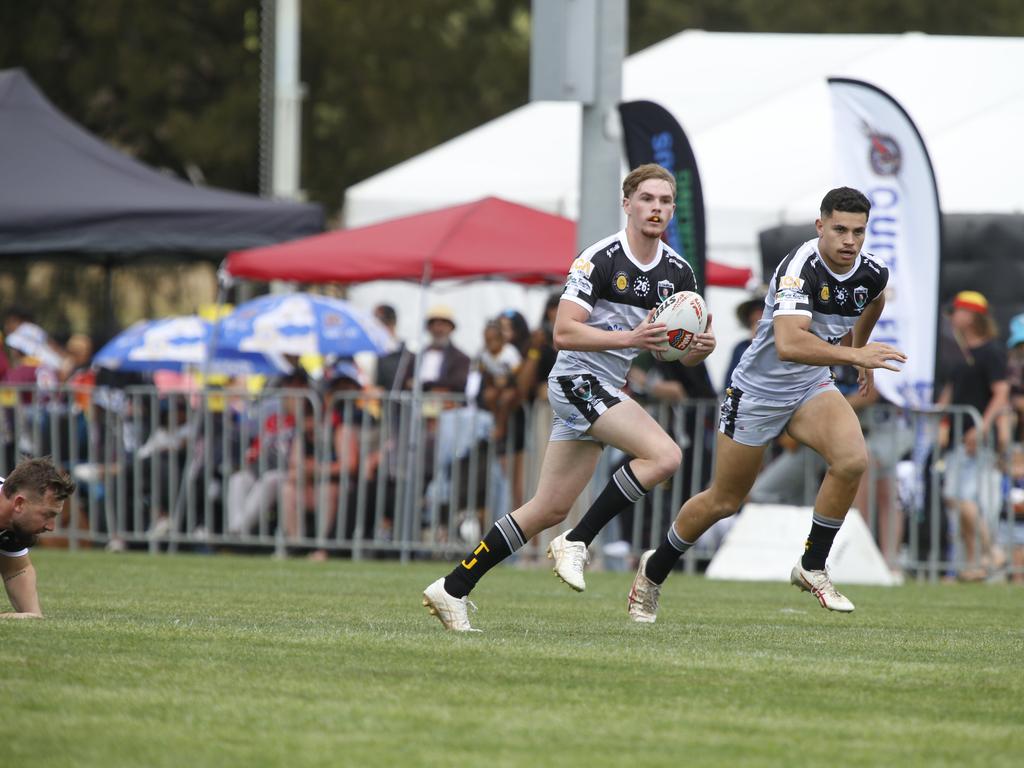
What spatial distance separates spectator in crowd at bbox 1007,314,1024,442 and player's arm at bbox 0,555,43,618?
361 inches

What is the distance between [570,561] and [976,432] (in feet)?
23.0

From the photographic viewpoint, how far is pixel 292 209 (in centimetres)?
1827

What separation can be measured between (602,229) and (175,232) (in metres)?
4.72

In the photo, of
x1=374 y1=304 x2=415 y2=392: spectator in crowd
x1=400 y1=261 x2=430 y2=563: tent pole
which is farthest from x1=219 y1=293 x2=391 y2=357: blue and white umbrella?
x1=400 y1=261 x2=430 y2=563: tent pole

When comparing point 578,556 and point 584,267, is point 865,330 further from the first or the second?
point 578,556

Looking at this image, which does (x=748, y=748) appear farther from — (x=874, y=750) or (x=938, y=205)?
(x=938, y=205)

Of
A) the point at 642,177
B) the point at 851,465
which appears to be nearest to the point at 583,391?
the point at 642,177

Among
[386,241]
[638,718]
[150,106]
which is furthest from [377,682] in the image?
[150,106]

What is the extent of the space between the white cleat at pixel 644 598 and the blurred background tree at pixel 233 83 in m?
22.9

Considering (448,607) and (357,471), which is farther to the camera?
(357,471)

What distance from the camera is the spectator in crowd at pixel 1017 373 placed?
15016mm

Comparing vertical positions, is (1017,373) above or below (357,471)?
above

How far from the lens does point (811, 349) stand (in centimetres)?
822

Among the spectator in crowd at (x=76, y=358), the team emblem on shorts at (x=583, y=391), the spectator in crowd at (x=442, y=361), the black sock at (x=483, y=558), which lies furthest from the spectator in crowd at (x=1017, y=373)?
the spectator in crowd at (x=76, y=358)
